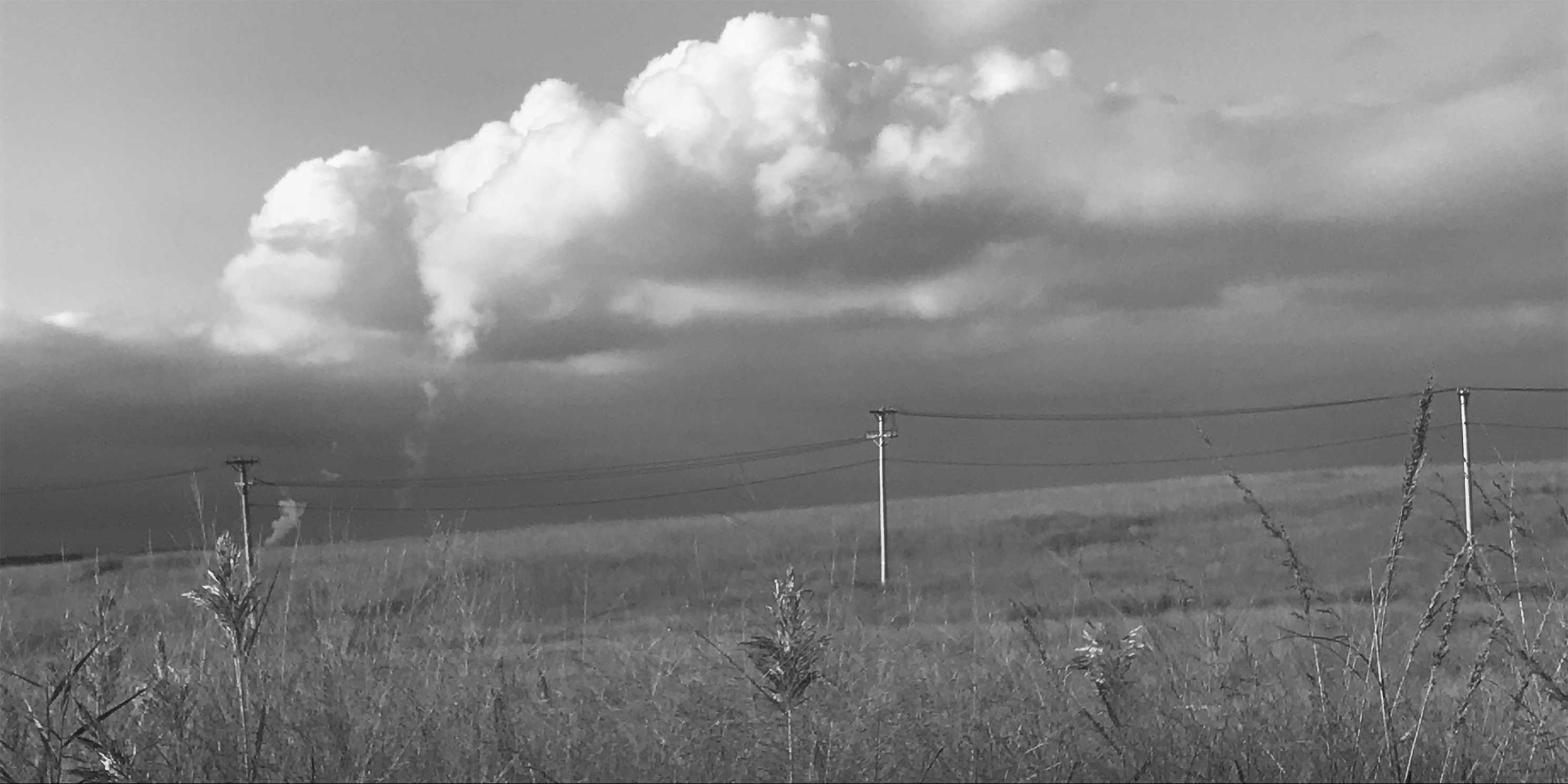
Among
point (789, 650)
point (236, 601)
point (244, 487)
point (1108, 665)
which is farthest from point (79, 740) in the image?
point (244, 487)

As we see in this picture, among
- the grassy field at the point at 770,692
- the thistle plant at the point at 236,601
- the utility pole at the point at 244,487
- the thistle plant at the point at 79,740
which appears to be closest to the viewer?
the thistle plant at the point at 79,740

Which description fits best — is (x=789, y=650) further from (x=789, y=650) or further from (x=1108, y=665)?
(x=1108, y=665)

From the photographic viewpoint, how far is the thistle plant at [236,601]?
4262mm

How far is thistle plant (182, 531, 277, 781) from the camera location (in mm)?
4262

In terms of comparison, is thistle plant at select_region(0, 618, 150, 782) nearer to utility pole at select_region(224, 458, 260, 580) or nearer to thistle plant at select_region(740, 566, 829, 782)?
thistle plant at select_region(740, 566, 829, 782)

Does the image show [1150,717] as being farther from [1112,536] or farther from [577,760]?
[1112,536]

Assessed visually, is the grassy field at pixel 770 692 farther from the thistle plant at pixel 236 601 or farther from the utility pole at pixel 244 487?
the utility pole at pixel 244 487

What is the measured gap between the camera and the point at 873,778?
436cm

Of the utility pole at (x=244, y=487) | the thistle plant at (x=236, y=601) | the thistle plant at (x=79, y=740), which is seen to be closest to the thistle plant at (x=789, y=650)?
the thistle plant at (x=236, y=601)

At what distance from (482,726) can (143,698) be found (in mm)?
1304

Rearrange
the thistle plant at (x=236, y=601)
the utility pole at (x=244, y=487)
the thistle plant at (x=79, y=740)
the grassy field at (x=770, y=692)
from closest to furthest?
1. the thistle plant at (x=79, y=740)
2. the thistle plant at (x=236, y=601)
3. the grassy field at (x=770, y=692)
4. the utility pole at (x=244, y=487)

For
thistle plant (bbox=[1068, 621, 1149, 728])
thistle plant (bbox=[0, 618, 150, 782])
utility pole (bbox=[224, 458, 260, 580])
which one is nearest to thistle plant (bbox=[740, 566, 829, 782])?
thistle plant (bbox=[1068, 621, 1149, 728])

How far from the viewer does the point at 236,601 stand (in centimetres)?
427

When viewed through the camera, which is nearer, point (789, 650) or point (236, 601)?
point (789, 650)
